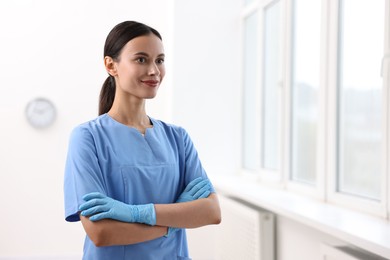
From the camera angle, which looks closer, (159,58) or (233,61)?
(159,58)

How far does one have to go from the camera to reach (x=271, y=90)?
3.73 metres

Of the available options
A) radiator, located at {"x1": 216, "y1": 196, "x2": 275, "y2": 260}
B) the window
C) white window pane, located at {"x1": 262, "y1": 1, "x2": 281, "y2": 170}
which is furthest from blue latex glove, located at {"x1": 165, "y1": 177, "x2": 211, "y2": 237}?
white window pane, located at {"x1": 262, "y1": 1, "x2": 281, "y2": 170}

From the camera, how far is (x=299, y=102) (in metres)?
3.19

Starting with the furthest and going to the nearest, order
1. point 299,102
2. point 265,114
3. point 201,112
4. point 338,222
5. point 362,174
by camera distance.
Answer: point 201,112, point 265,114, point 299,102, point 362,174, point 338,222

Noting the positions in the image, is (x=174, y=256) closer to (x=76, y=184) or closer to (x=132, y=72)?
(x=76, y=184)

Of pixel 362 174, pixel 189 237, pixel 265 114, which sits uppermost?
pixel 265 114

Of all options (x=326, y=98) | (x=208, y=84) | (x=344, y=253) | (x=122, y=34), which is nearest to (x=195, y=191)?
(x=122, y=34)

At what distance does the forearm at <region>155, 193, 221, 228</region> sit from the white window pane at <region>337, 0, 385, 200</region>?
3.21 ft

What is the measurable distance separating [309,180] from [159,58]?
184 cm

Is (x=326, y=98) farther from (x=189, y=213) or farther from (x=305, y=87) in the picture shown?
(x=189, y=213)

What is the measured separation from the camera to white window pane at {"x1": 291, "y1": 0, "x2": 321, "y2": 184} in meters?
2.98

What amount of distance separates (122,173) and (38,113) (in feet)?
9.93

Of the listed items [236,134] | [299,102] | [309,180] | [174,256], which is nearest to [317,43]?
[299,102]

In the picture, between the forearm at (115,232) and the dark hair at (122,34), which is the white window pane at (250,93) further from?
the forearm at (115,232)
